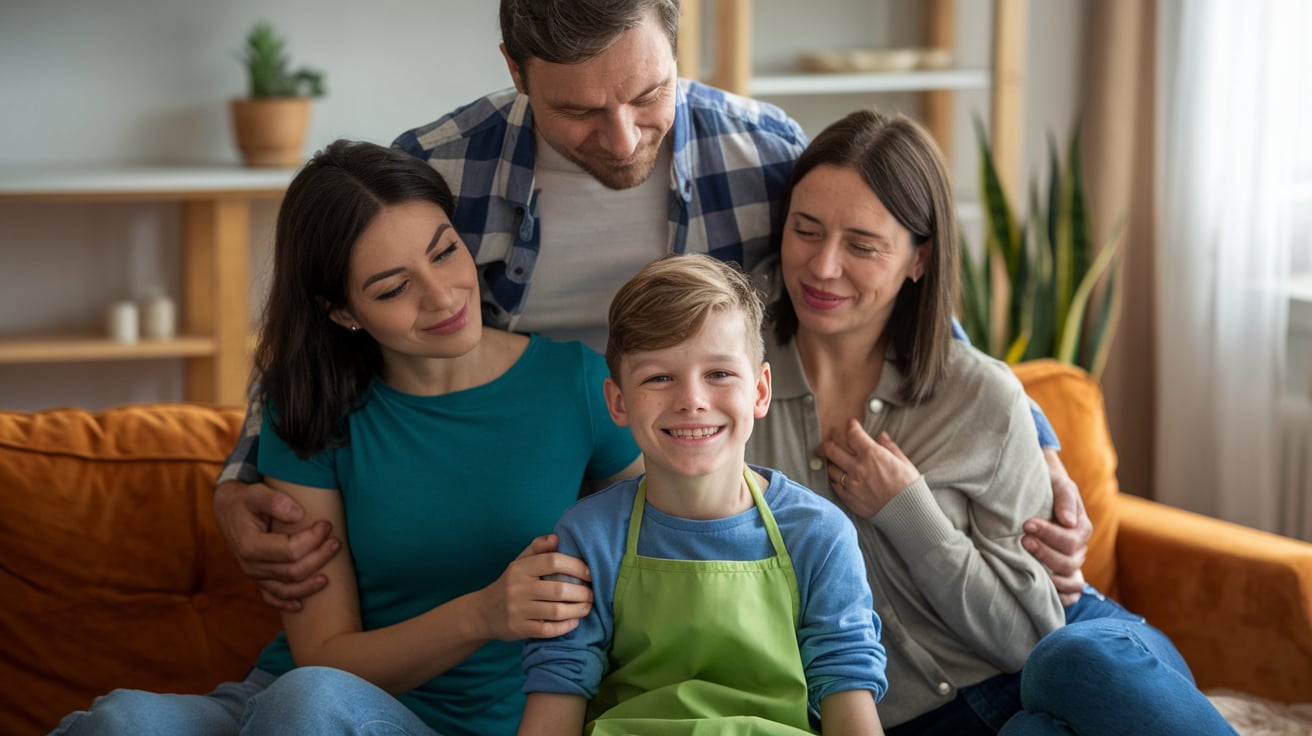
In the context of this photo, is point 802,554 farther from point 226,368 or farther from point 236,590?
point 226,368

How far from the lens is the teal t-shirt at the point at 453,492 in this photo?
185cm

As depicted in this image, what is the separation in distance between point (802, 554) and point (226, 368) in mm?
2553

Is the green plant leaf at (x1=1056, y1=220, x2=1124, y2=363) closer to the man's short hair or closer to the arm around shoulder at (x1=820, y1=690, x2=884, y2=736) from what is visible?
the man's short hair

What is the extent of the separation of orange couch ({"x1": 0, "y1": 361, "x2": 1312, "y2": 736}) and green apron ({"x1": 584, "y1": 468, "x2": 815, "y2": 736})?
797mm

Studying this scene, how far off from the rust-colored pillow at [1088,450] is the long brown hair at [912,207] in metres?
0.51

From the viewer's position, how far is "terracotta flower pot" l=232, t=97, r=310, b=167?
3814mm

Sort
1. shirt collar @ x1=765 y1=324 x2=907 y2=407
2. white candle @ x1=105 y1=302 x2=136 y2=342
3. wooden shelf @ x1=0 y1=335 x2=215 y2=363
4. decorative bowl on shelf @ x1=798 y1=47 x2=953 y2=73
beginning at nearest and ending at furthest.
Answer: shirt collar @ x1=765 y1=324 x2=907 y2=407, wooden shelf @ x1=0 y1=335 x2=215 y2=363, white candle @ x1=105 y1=302 x2=136 y2=342, decorative bowl on shelf @ x1=798 y1=47 x2=953 y2=73

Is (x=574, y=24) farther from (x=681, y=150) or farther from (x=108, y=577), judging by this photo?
(x=108, y=577)

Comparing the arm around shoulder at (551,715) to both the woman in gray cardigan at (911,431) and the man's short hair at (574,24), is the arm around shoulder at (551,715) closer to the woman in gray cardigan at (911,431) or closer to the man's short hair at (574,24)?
the woman in gray cardigan at (911,431)

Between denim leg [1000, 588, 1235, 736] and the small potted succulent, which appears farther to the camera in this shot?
the small potted succulent

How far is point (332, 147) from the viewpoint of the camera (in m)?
1.87

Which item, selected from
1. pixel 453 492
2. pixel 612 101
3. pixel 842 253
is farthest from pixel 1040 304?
pixel 453 492

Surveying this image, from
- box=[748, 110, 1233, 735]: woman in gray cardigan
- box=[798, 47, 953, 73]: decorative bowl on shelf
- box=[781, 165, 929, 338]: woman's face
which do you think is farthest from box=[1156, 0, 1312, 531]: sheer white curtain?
box=[781, 165, 929, 338]: woman's face

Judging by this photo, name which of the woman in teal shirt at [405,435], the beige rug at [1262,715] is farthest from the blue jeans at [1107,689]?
the woman in teal shirt at [405,435]
